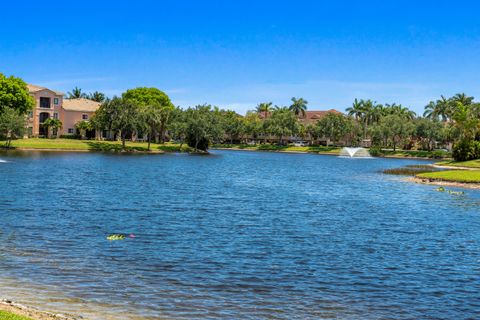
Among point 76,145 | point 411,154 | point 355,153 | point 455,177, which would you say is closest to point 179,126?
point 76,145

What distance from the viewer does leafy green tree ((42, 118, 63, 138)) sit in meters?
164

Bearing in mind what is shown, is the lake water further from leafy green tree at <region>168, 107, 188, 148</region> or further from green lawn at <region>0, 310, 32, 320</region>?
leafy green tree at <region>168, 107, 188, 148</region>

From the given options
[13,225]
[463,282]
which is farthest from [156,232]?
[463,282]

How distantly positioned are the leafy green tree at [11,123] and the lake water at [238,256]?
3225 inches

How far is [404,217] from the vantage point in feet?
134

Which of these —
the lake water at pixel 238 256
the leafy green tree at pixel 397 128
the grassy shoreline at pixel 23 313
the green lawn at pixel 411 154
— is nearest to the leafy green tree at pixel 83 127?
the green lawn at pixel 411 154

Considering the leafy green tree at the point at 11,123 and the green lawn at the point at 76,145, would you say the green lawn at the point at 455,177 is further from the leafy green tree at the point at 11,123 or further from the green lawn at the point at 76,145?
the green lawn at the point at 76,145

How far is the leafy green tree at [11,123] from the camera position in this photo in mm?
125188

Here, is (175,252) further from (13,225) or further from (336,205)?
(336,205)

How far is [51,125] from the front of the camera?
164m

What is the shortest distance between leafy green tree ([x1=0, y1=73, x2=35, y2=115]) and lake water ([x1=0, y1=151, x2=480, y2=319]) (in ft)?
315

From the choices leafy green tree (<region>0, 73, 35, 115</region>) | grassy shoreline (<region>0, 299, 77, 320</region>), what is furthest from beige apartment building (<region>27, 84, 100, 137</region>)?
grassy shoreline (<region>0, 299, 77, 320</region>)

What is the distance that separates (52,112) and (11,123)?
45.0 meters

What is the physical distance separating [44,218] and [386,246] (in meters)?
20.5
